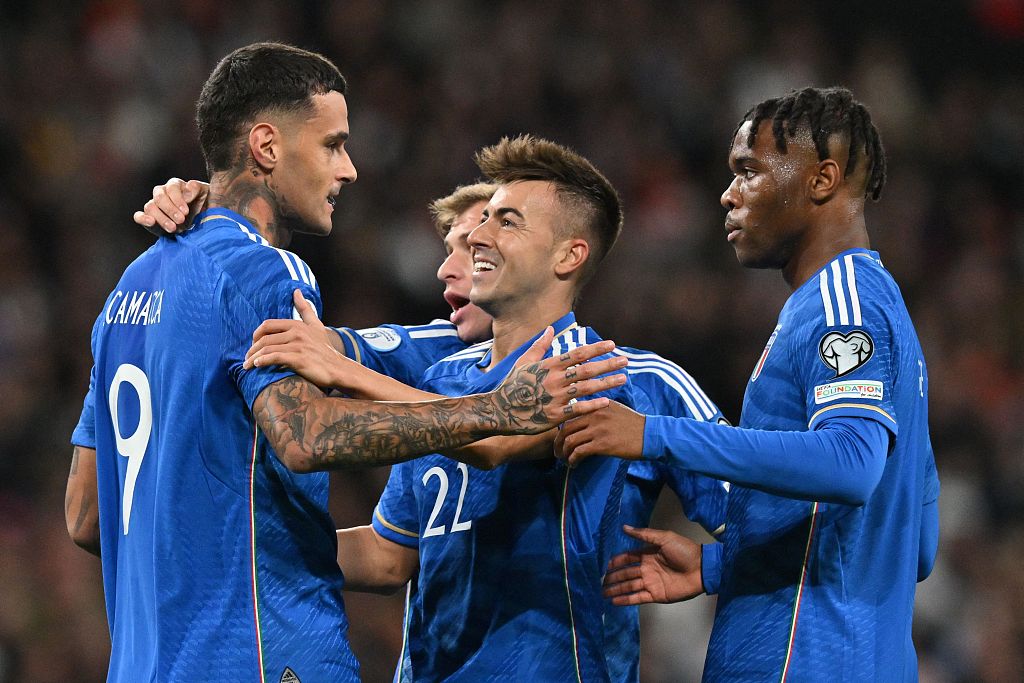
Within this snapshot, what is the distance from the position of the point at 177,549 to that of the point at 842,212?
211 cm

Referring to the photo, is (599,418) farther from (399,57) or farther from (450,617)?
(399,57)

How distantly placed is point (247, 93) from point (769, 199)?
61.3 inches

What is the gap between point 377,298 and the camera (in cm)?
907

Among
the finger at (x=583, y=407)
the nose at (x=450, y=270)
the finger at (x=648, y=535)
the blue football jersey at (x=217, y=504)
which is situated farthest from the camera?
the nose at (x=450, y=270)

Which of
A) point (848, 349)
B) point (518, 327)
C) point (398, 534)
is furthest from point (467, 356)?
point (848, 349)

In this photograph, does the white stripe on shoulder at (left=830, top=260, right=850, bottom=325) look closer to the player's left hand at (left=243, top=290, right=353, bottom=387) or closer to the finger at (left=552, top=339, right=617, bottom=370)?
the finger at (left=552, top=339, right=617, bottom=370)

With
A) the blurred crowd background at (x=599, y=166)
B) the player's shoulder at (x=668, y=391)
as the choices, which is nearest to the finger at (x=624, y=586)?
the player's shoulder at (x=668, y=391)

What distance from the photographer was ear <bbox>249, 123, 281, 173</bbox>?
353cm

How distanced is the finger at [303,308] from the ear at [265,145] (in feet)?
1.85

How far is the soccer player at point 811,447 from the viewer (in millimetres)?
3264

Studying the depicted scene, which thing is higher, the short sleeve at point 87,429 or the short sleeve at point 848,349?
the short sleeve at point 848,349

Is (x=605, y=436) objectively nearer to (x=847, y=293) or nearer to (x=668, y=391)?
(x=847, y=293)

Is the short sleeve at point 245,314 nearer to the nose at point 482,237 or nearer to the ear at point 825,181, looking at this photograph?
the nose at point 482,237

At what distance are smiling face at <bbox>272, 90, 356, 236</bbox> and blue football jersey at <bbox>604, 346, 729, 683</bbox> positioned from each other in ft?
3.91
